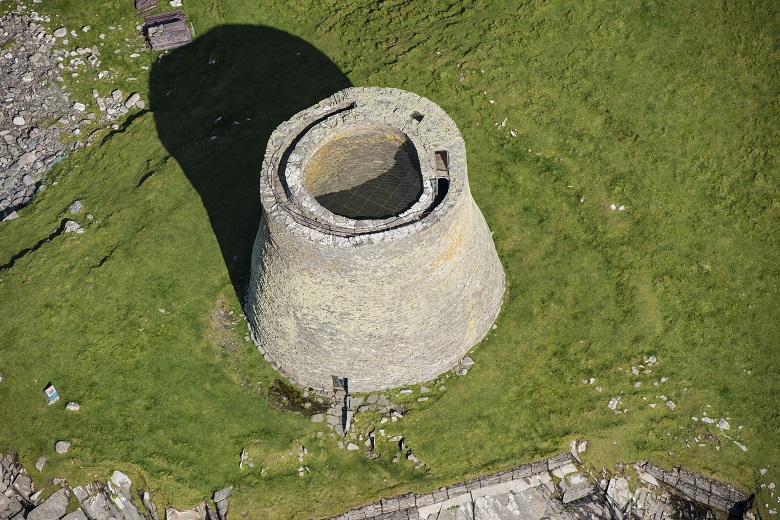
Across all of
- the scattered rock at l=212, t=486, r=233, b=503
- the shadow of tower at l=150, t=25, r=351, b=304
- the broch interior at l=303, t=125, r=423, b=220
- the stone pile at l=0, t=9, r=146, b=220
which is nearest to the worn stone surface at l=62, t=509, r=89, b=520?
the scattered rock at l=212, t=486, r=233, b=503

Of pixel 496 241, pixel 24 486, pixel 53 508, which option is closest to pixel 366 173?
pixel 496 241

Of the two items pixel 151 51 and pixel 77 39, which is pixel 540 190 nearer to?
pixel 151 51

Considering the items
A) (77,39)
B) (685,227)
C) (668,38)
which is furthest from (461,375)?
(77,39)

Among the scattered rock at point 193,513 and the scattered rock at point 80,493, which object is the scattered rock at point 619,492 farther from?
the scattered rock at point 80,493

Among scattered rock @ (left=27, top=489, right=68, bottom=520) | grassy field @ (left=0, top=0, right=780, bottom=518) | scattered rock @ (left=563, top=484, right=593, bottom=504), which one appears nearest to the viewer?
scattered rock @ (left=27, top=489, right=68, bottom=520)

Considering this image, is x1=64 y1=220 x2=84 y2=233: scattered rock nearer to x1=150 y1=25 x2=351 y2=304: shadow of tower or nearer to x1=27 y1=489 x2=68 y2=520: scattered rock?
x1=150 y1=25 x2=351 y2=304: shadow of tower

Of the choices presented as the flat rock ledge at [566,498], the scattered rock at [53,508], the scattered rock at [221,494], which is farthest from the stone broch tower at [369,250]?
the scattered rock at [53,508]
